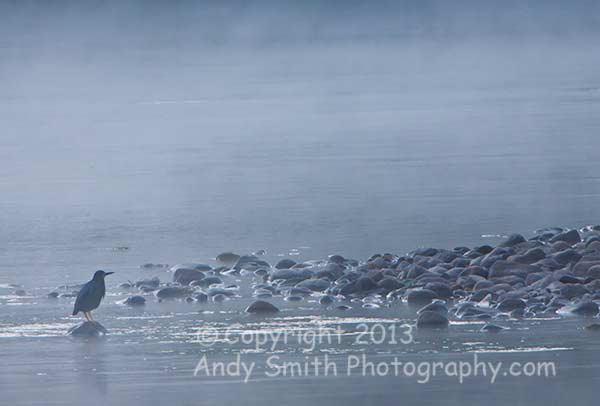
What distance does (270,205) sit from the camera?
1616 cm

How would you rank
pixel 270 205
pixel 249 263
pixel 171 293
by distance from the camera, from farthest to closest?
pixel 270 205 < pixel 249 263 < pixel 171 293

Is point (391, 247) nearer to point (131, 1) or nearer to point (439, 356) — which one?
point (439, 356)

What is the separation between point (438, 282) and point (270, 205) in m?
5.29

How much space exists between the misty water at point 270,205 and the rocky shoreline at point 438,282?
0.20 m

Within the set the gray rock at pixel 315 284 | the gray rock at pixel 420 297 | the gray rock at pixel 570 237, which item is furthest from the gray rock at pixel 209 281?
the gray rock at pixel 570 237

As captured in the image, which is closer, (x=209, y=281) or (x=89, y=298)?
(x=89, y=298)

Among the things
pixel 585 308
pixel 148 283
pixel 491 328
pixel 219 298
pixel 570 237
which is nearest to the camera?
pixel 491 328

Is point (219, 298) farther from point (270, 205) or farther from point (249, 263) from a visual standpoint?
point (270, 205)

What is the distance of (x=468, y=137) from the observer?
78.1 ft

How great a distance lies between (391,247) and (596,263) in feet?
7.66

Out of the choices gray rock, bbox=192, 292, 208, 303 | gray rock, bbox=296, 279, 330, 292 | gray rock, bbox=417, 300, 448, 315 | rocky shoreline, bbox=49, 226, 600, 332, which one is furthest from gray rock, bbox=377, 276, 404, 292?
gray rock, bbox=192, 292, 208, 303

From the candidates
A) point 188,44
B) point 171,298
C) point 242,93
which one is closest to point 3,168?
point 171,298

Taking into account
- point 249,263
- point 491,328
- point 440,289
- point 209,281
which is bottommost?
point 491,328

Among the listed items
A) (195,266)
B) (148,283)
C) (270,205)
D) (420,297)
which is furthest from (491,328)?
(270,205)
